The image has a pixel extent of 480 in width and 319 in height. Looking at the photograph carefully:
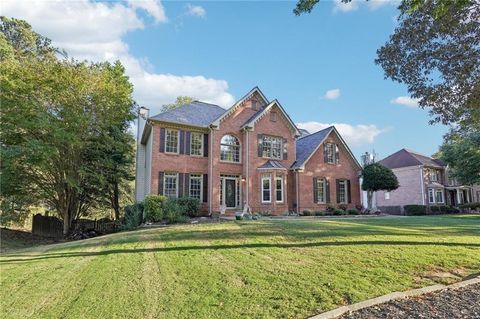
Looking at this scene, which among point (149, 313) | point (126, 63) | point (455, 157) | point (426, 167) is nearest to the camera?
point (149, 313)

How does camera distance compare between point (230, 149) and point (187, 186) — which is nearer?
point (187, 186)

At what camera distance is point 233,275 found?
20.0 ft

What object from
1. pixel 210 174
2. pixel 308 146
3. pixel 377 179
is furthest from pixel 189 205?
pixel 377 179

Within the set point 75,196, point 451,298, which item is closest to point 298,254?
point 451,298

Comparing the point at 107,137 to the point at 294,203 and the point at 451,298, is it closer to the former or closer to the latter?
the point at 294,203

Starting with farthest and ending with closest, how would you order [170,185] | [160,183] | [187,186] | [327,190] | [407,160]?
[407,160] → [327,190] → [187,186] → [170,185] → [160,183]

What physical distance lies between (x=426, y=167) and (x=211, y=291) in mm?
39782

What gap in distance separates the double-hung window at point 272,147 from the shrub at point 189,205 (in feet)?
21.7

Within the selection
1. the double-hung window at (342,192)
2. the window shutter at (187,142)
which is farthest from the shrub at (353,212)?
the window shutter at (187,142)

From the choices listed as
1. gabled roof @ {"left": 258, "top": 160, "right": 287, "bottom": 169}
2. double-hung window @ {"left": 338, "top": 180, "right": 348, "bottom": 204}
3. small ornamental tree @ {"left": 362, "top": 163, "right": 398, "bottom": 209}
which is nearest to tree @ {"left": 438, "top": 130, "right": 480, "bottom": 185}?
small ornamental tree @ {"left": 362, "top": 163, "right": 398, "bottom": 209}

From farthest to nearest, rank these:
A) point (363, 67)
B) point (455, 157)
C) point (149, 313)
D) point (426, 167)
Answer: point (426, 167) → point (455, 157) → point (363, 67) → point (149, 313)

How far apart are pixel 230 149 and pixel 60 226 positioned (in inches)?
550

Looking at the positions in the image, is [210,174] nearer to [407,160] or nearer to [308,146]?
[308,146]

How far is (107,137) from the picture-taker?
893 inches
